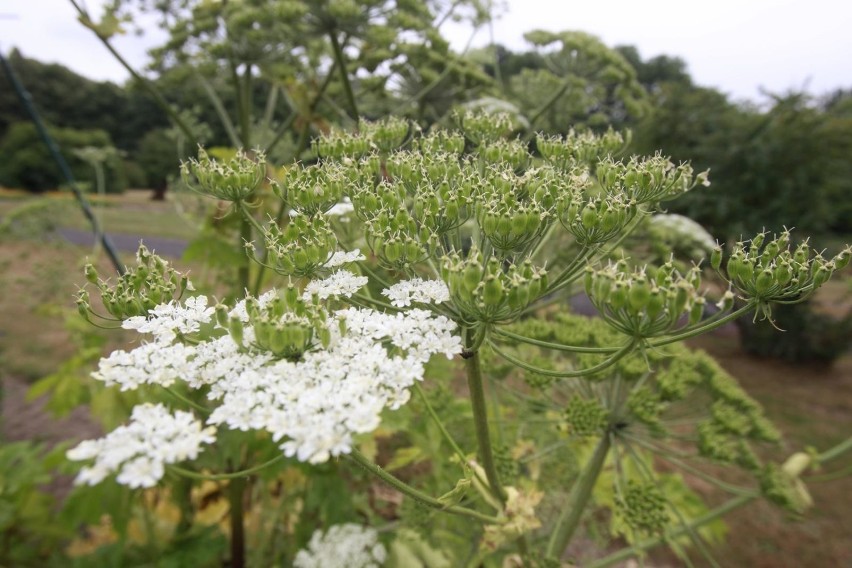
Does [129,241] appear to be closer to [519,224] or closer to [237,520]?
[237,520]

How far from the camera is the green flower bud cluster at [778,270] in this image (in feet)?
5.11

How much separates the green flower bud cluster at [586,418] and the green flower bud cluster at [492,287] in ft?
3.69

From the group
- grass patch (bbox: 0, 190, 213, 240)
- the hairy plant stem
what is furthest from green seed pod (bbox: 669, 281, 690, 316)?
grass patch (bbox: 0, 190, 213, 240)

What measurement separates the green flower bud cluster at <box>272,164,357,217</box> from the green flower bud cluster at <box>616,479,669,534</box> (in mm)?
1850

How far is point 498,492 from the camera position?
6.12ft

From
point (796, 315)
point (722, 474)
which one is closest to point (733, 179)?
point (796, 315)

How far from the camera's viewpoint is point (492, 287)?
1.38m

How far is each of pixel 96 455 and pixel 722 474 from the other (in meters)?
7.95

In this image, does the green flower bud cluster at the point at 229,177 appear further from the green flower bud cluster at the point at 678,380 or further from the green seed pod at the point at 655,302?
the green flower bud cluster at the point at 678,380

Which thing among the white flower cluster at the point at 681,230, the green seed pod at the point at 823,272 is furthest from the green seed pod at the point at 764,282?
the white flower cluster at the point at 681,230

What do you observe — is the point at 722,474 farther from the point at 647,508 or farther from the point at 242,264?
the point at 242,264

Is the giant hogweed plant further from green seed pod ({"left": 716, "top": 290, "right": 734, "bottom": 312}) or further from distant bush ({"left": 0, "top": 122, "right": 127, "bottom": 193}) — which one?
distant bush ({"left": 0, "top": 122, "right": 127, "bottom": 193})

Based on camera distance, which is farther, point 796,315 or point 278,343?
point 796,315

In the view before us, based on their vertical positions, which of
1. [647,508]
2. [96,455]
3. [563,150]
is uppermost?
[563,150]
